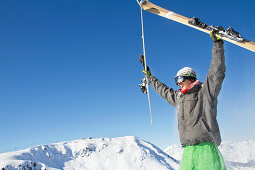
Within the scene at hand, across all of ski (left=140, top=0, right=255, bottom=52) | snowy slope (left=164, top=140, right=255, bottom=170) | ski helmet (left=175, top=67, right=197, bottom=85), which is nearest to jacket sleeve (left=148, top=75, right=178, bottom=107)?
ski helmet (left=175, top=67, right=197, bottom=85)

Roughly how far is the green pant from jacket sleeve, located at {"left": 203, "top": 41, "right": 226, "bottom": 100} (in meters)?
0.87

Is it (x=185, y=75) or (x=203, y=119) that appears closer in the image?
(x=203, y=119)

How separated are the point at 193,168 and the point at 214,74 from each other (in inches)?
64.1

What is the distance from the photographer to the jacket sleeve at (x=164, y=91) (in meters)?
4.71

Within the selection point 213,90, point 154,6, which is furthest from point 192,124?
point 154,6

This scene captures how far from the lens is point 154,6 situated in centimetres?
444

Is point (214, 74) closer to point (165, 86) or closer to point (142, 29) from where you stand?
point (165, 86)

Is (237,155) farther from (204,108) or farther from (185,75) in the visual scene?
(185,75)

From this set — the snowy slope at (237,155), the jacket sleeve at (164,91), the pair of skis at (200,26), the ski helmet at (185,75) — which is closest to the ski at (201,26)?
the pair of skis at (200,26)

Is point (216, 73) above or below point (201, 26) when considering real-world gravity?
below

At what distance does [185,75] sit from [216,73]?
74cm

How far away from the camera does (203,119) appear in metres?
3.69

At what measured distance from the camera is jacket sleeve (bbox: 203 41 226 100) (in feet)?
11.2

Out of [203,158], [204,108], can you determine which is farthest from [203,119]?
[203,158]
